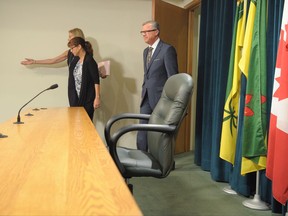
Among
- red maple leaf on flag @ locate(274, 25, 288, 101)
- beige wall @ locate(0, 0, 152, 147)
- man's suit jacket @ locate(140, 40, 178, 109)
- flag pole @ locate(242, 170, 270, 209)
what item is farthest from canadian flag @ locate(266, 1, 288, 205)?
beige wall @ locate(0, 0, 152, 147)

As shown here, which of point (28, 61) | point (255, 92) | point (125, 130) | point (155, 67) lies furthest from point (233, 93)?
point (28, 61)

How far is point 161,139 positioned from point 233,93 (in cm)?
106

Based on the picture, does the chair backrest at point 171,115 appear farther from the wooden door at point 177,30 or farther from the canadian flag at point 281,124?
the wooden door at point 177,30

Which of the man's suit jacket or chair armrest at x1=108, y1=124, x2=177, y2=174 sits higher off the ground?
the man's suit jacket

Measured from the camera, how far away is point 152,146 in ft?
6.59

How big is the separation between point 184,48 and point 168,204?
2184 mm

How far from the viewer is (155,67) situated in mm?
3129

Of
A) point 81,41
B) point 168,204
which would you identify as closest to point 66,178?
point 168,204

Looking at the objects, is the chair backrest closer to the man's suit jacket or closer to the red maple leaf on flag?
the red maple leaf on flag

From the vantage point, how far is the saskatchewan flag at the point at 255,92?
2.27 m

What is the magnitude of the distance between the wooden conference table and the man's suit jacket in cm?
166

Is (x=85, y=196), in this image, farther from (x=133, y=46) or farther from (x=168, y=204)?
(x=133, y=46)

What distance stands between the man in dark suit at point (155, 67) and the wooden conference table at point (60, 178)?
5.41 ft

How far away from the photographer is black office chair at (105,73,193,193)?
1728mm
